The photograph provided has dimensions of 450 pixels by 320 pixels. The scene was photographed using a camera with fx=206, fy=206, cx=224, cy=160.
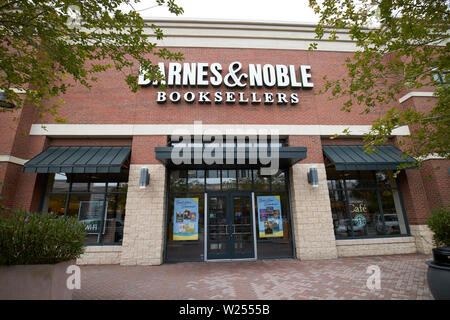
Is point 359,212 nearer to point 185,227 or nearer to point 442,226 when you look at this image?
point 442,226

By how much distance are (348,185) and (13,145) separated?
Answer: 1451 cm

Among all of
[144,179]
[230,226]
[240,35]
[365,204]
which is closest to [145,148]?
[144,179]

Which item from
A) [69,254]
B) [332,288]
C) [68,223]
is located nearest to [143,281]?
[69,254]

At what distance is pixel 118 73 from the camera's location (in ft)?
32.6

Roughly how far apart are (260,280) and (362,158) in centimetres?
664

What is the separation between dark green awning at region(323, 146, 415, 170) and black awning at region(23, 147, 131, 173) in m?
8.74

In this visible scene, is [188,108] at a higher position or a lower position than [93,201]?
higher

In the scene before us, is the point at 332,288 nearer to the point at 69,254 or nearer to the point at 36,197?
the point at 69,254

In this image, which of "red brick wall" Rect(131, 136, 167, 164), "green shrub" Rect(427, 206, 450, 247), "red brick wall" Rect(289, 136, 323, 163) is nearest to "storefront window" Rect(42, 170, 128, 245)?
"red brick wall" Rect(131, 136, 167, 164)

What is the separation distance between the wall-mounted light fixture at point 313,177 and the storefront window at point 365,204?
4.30ft

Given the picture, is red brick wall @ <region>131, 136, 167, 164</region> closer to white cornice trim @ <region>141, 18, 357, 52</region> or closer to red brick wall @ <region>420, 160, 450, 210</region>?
white cornice trim @ <region>141, 18, 357, 52</region>

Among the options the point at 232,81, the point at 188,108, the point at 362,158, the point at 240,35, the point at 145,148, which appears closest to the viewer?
the point at 362,158

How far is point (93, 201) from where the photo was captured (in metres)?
8.79

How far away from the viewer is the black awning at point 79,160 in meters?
7.75
